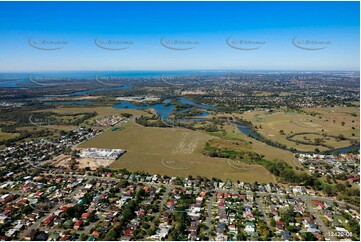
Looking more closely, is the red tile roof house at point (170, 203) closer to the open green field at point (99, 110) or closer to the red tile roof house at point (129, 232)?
the red tile roof house at point (129, 232)

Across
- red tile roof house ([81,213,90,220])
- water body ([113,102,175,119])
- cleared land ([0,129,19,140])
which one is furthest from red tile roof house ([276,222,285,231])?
water body ([113,102,175,119])

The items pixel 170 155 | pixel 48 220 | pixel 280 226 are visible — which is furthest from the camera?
pixel 170 155

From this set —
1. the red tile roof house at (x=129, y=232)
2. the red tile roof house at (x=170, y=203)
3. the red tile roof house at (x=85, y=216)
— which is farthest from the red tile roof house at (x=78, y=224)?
the red tile roof house at (x=170, y=203)

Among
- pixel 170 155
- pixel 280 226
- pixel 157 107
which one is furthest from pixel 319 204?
pixel 157 107

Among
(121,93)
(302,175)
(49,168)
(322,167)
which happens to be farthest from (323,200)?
(121,93)

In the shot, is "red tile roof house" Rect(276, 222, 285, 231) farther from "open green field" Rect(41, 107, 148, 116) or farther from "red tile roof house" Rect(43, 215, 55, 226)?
"open green field" Rect(41, 107, 148, 116)

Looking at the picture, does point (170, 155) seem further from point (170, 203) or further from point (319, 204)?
point (319, 204)

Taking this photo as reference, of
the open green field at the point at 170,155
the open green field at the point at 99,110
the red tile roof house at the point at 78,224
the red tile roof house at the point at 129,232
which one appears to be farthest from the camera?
the open green field at the point at 99,110
